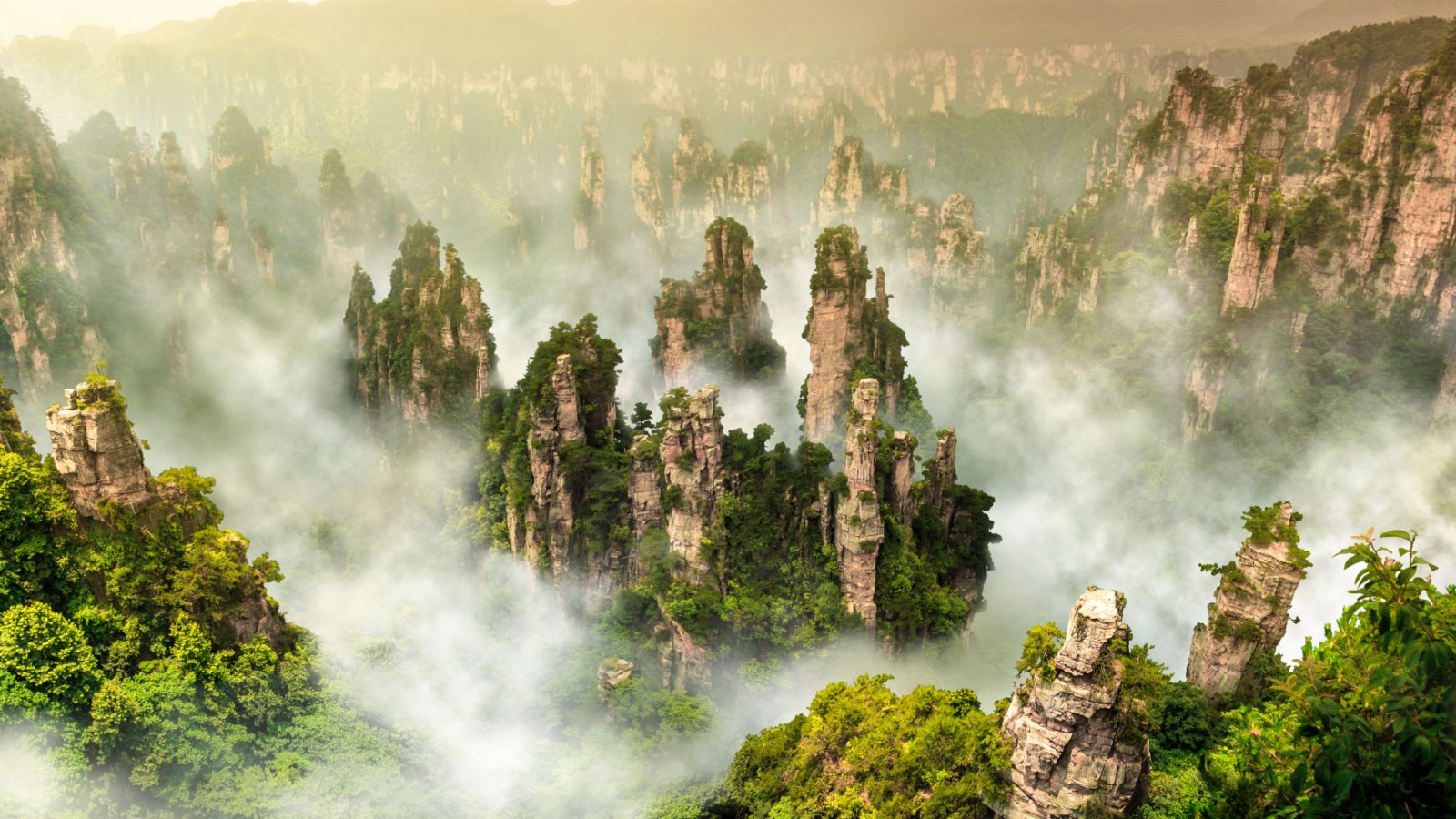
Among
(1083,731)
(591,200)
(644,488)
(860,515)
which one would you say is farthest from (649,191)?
(1083,731)

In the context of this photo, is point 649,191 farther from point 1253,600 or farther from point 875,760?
point 1253,600

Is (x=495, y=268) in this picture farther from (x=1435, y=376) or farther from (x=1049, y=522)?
(x=1435, y=376)

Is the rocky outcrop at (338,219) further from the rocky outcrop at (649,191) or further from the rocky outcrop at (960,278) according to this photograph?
the rocky outcrop at (960,278)

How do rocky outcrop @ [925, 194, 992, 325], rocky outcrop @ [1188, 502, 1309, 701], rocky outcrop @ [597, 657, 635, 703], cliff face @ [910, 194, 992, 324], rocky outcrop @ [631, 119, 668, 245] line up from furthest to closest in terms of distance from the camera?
rocky outcrop @ [631, 119, 668, 245], cliff face @ [910, 194, 992, 324], rocky outcrop @ [925, 194, 992, 325], rocky outcrop @ [597, 657, 635, 703], rocky outcrop @ [1188, 502, 1309, 701]

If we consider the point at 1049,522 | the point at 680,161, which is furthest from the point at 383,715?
the point at 680,161

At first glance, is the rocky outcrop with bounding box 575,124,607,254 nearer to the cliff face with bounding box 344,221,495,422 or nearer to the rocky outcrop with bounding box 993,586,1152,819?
the cliff face with bounding box 344,221,495,422

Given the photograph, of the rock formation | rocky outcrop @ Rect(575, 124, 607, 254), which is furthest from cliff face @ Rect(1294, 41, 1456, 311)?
rocky outcrop @ Rect(575, 124, 607, 254)
